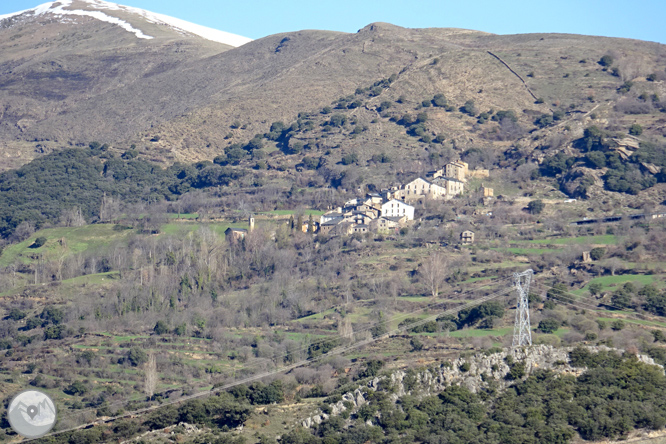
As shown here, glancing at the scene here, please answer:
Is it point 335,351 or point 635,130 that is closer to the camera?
point 335,351

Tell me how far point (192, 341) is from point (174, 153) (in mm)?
56686

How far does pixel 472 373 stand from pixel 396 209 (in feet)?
148

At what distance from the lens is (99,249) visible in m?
92.3

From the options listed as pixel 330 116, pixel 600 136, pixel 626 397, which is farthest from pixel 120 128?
pixel 626 397

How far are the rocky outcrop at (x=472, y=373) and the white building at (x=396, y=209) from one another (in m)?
42.6

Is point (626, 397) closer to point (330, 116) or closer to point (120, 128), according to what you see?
point (330, 116)

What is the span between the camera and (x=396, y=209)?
95062 millimetres

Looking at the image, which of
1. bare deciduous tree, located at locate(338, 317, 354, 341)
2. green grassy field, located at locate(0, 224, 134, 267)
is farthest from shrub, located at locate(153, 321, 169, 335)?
green grassy field, located at locate(0, 224, 134, 267)

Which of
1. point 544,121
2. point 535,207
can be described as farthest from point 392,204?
point 544,121

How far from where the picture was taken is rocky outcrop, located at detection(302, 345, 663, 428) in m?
49.7

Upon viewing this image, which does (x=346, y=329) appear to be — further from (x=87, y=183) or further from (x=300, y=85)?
(x=300, y=85)

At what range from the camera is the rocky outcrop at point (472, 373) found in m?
49.7
